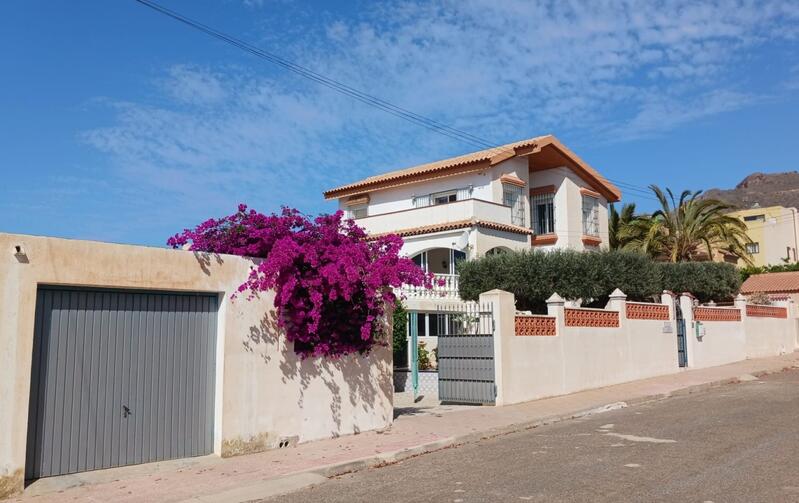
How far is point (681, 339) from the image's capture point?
22859 millimetres

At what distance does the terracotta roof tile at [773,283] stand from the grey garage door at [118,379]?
39.2 metres

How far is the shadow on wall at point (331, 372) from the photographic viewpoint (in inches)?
413

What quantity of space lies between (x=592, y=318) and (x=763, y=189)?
13513cm

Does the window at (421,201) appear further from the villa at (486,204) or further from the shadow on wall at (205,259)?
the shadow on wall at (205,259)

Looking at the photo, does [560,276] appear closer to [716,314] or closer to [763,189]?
[716,314]

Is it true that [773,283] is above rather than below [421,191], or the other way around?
below

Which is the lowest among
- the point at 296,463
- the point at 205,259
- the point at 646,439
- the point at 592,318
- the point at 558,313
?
the point at 296,463

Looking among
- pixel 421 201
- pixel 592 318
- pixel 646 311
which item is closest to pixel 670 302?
pixel 646 311

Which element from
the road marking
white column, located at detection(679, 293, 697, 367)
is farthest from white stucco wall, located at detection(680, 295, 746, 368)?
the road marking

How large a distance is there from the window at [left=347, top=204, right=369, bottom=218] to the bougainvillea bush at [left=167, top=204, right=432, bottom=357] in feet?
76.8

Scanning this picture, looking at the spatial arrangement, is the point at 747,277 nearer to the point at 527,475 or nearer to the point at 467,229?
the point at 467,229

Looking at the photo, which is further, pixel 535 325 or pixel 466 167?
pixel 466 167

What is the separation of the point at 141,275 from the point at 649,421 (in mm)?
9127

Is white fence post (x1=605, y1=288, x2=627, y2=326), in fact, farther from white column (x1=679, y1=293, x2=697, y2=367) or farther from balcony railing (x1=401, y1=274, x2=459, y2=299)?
balcony railing (x1=401, y1=274, x2=459, y2=299)
